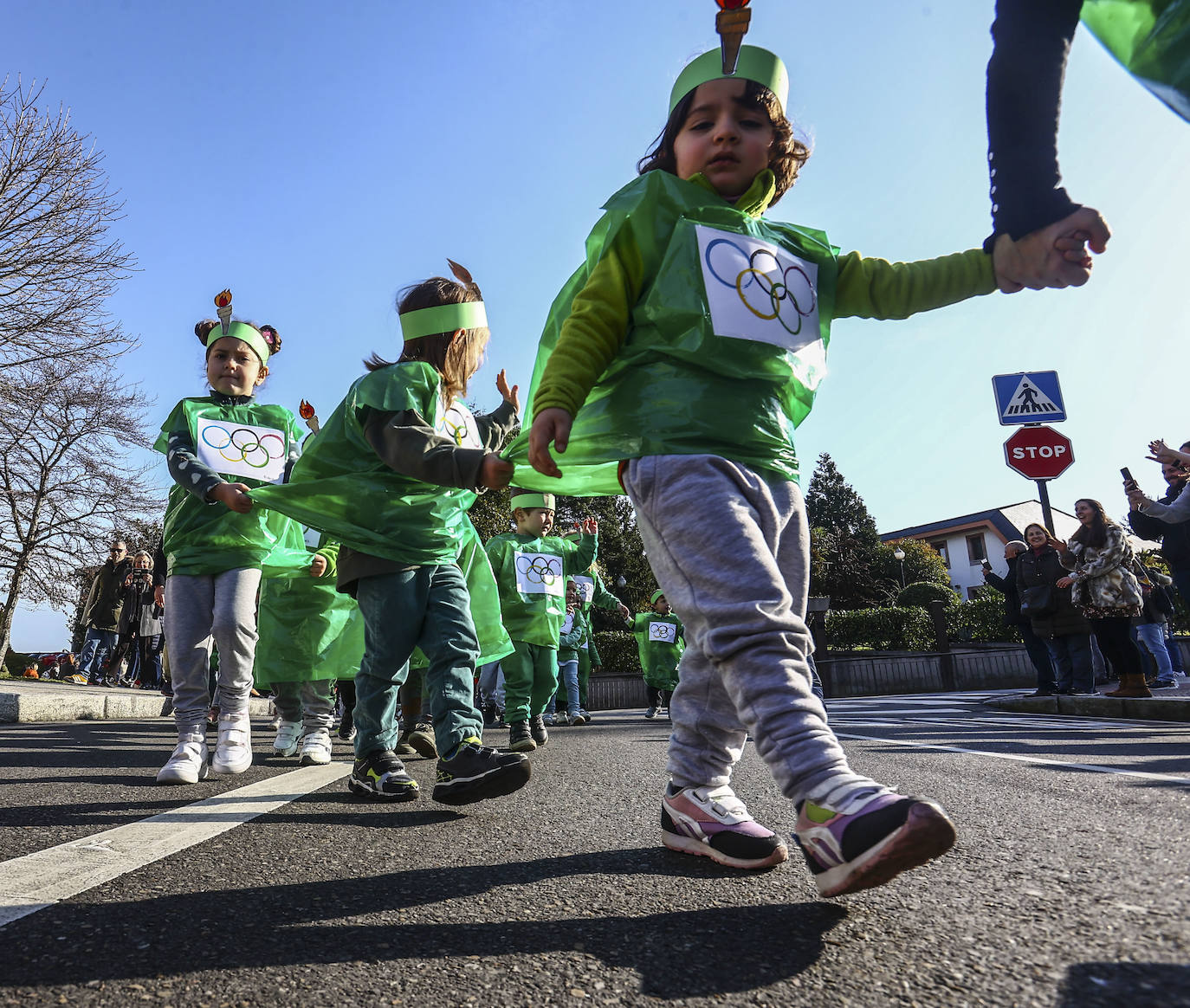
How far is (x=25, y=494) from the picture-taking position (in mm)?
18750

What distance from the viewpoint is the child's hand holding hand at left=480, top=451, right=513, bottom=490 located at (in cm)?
261

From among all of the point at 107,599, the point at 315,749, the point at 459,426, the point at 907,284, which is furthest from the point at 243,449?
the point at 107,599

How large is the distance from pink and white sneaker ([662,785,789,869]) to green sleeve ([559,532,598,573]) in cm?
532

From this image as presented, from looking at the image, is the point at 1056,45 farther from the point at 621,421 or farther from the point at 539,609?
the point at 539,609

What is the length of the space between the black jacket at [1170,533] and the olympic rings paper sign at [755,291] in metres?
5.93

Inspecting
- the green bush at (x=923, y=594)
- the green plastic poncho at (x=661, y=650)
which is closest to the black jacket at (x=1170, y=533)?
the green plastic poncho at (x=661, y=650)

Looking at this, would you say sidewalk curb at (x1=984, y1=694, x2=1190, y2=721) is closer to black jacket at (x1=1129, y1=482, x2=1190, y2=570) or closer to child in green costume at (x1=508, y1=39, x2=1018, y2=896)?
black jacket at (x1=1129, y1=482, x2=1190, y2=570)

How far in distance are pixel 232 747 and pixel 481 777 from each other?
186cm

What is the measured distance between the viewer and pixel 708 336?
6.57 ft

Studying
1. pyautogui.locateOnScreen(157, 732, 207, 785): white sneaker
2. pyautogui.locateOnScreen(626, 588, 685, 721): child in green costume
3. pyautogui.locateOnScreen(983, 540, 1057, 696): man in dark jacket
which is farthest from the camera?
pyautogui.locateOnScreen(626, 588, 685, 721): child in green costume

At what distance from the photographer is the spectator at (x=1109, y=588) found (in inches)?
304

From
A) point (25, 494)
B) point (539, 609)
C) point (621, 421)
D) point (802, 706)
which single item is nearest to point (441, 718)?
point (621, 421)

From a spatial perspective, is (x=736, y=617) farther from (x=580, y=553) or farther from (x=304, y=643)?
(x=580, y=553)

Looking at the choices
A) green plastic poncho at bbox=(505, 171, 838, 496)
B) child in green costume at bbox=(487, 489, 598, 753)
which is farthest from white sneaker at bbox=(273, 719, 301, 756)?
green plastic poncho at bbox=(505, 171, 838, 496)
